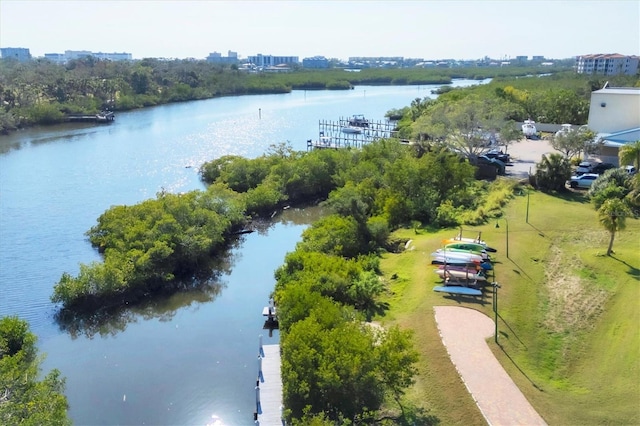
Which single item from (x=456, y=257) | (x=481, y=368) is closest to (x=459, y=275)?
(x=456, y=257)

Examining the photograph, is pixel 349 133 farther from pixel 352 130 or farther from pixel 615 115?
pixel 615 115

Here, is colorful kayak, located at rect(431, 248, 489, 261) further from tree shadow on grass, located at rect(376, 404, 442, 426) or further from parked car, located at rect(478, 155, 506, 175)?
parked car, located at rect(478, 155, 506, 175)

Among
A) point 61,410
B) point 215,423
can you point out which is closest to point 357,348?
point 215,423

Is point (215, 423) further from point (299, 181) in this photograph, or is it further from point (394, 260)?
point (299, 181)

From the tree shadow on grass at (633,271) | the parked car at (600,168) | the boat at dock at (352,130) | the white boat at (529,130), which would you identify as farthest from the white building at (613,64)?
the tree shadow on grass at (633,271)

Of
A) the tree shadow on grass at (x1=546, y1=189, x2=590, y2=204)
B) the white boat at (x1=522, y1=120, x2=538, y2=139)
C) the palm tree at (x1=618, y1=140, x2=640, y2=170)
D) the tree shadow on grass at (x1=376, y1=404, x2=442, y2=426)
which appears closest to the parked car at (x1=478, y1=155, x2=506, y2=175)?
the tree shadow on grass at (x1=546, y1=189, x2=590, y2=204)

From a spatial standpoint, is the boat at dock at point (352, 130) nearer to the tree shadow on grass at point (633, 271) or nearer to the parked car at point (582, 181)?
the parked car at point (582, 181)

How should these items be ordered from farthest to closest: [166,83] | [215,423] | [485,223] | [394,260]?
[166,83], [485,223], [394,260], [215,423]
